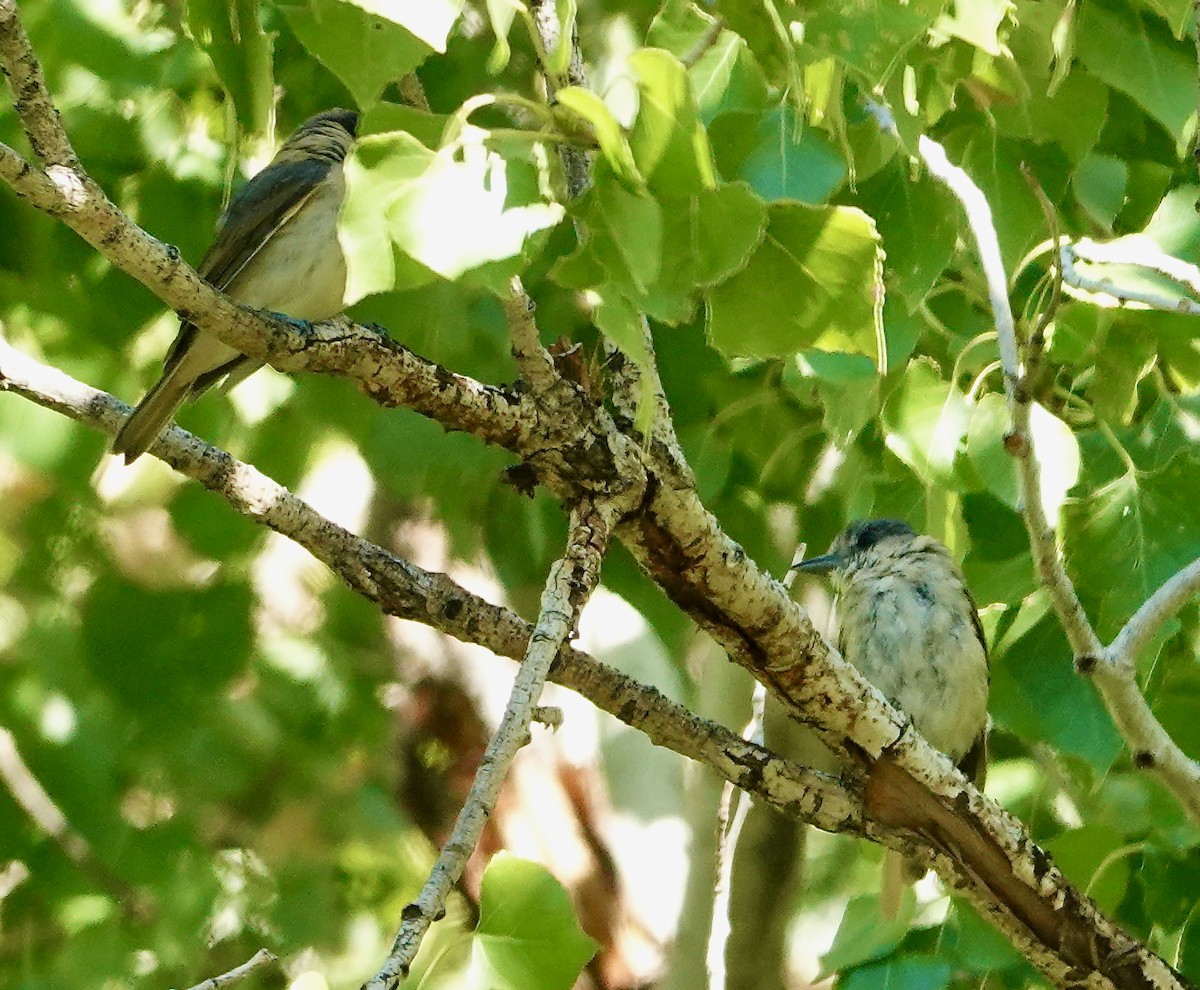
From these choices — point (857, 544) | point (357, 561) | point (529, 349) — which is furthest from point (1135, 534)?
point (857, 544)

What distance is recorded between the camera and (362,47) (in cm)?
120

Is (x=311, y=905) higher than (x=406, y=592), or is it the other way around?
(x=311, y=905)

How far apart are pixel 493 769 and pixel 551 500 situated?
1810 millimetres

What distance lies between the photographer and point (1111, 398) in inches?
94.1

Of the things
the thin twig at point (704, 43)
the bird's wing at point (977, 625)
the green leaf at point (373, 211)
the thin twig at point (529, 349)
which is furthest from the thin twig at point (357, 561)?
the bird's wing at point (977, 625)

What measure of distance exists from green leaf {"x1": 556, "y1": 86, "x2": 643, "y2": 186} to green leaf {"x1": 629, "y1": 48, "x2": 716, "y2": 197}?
2cm

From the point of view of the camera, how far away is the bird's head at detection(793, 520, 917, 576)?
152 inches

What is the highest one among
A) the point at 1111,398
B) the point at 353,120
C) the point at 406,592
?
the point at 353,120

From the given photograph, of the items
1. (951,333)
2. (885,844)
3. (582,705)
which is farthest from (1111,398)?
(582,705)

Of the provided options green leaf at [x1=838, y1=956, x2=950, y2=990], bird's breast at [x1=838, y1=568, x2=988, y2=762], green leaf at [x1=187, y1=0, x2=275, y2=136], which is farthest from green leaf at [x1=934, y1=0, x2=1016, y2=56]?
bird's breast at [x1=838, y1=568, x2=988, y2=762]

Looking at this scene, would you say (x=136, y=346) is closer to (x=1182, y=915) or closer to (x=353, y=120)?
(x=353, y=120)

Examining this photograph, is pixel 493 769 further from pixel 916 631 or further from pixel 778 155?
pixel 916 631

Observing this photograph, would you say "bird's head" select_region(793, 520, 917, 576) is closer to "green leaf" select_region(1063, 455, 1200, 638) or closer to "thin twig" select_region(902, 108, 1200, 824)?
"green leaf" select_region(1063, 455, 1200, 638)

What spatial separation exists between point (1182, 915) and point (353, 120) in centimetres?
258
